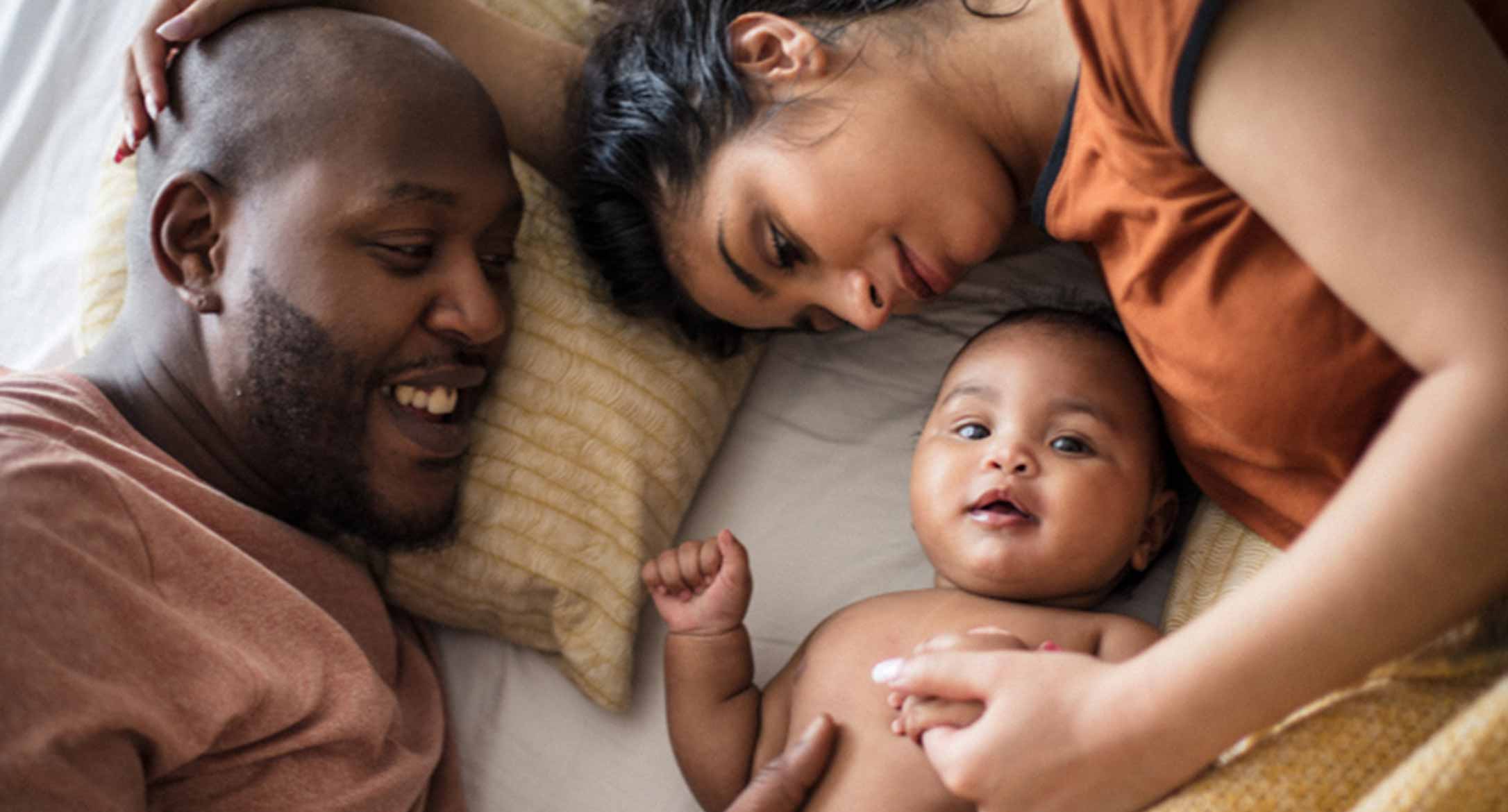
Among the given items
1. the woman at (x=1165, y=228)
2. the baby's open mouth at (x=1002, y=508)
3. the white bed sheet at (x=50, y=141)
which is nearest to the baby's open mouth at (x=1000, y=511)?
the baby's open mouth at (x=1002, y=508)

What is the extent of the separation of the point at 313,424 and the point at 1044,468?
0.77 meters

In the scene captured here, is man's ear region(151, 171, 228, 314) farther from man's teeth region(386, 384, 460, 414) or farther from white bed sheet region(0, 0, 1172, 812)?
white bed sheet region(0, 0, 1172, 812)

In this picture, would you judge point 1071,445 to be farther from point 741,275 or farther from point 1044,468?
point 741,275

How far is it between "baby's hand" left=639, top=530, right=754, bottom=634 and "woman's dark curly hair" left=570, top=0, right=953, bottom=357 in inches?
10.9

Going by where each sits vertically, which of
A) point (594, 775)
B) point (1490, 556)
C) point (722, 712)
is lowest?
point (594, 775)

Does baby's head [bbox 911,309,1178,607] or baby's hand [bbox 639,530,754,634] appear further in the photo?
baby's hand [bbox 639,530,754,634]

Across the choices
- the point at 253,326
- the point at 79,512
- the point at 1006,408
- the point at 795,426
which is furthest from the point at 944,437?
the point at 79,512

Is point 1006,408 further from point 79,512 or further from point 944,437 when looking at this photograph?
point 79,512

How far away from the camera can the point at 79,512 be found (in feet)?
3.58

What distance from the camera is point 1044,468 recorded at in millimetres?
1275

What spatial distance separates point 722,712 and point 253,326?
0.65 metres

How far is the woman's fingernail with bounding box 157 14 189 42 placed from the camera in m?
1.29

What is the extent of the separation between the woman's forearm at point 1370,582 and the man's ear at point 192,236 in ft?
3.26

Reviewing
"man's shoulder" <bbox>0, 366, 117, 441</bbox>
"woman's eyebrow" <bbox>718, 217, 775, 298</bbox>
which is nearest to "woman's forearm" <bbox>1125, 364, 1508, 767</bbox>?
"woman's eyebrow" <bbox>718, 217, 775, 298</bbox>
